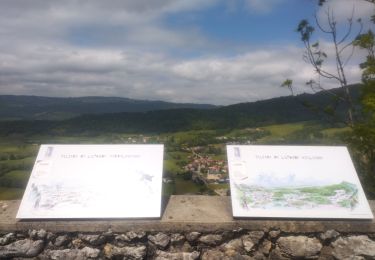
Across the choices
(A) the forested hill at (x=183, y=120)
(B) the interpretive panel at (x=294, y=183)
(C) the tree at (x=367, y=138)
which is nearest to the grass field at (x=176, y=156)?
(A) the forested hill at (x=183, y=120)

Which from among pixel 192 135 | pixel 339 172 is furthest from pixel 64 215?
pixel 192 135

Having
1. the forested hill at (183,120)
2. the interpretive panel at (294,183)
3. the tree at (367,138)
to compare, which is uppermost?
the forested hill at (183,120)

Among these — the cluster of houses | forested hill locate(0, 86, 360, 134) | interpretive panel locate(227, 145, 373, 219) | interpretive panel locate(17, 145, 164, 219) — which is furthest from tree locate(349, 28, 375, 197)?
forested hill locate(0, 86, 360, 134)

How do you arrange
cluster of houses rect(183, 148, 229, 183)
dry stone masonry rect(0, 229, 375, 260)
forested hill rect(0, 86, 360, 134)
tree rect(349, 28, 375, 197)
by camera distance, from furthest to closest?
forested hill rect(0, 86, 360, 134)
cluster of houses rect(183, 148, 229, 183)
tree rect(349, 28, 375, 197)
dry stone masonry rect(0, 229, 375, 260)

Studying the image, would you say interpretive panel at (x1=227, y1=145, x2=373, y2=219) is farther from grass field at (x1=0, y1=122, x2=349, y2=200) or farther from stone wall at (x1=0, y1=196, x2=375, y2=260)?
grass field at (x1=0, y1=122, x2=349, y2=200)

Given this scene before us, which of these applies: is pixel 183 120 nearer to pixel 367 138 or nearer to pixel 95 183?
pixel 367 138

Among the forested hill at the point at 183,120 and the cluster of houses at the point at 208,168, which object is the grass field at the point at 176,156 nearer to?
the cluster of houses at the point at 208,168

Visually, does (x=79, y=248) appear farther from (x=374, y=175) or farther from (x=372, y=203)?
(x=374, y=175)
